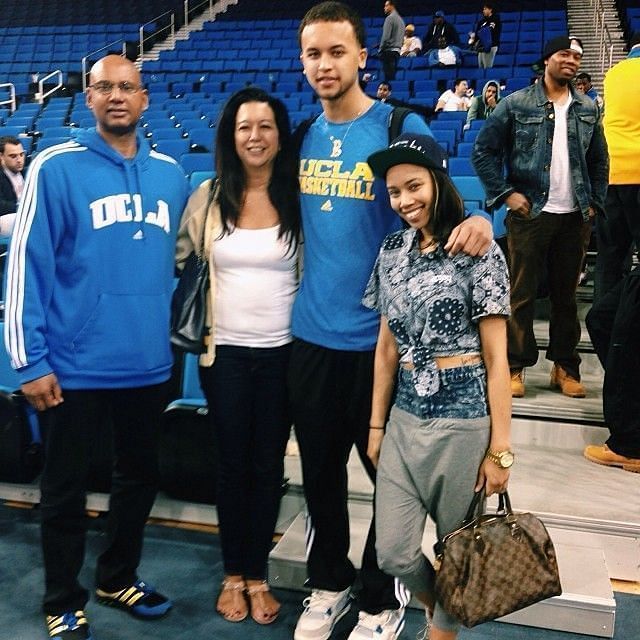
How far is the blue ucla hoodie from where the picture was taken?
181 cm

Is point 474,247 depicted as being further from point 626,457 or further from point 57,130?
point 57,130

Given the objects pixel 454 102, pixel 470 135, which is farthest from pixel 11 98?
pixel 470 135

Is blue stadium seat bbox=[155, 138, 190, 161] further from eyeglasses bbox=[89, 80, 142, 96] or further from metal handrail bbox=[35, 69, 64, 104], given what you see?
eyeglasses bbox=[89, 80, 142, 96]

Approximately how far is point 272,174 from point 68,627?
132 cm

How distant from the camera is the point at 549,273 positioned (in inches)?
121

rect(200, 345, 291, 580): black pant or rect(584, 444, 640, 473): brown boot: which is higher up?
rect(200, 345, 291, 580): black pant

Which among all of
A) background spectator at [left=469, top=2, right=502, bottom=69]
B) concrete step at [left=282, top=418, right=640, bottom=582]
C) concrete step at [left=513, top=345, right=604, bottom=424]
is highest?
background spectator at [left=469, top=2, right=502, bottom=69]

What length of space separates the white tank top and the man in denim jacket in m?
1.29

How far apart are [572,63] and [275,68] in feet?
28.1

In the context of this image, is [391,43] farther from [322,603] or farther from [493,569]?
[493,569]

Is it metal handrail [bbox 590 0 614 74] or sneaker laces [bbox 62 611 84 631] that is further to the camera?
metal handrail [bbox 590 0 614 74]

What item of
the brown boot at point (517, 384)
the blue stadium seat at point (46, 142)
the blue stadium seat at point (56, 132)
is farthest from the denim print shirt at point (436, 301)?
the blue stadium seat at point (56, 132)

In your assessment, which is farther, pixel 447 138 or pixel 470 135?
pixel 447 138

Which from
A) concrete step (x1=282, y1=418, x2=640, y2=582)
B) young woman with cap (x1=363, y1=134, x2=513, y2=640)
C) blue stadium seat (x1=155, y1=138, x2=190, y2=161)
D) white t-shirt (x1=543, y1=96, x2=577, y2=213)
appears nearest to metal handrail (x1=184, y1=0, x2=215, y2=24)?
blue stadium seat (x1=155, y1=138, x2=190, y2=161)
